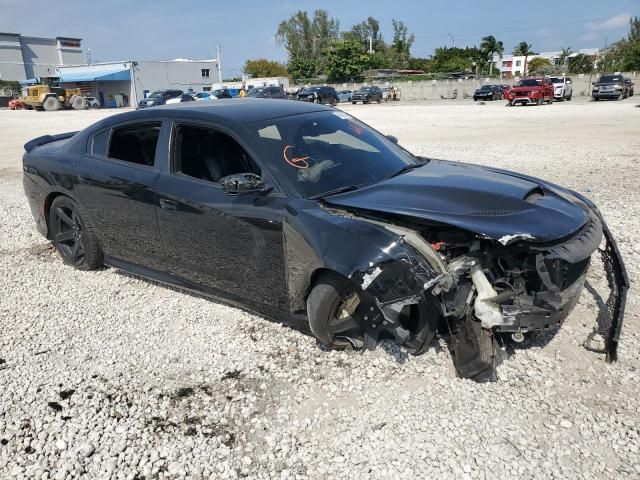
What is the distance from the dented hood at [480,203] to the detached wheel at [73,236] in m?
2.70

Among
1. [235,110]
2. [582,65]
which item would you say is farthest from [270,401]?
[582,65]

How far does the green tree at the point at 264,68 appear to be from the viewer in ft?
338

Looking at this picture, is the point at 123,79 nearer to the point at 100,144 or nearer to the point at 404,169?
the point at 100,144

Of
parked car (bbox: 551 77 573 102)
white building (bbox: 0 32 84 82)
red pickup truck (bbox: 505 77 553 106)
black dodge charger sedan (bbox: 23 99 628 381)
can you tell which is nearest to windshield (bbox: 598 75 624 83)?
parked car (bbox: 551 77 573 102)

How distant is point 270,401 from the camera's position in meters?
3.09

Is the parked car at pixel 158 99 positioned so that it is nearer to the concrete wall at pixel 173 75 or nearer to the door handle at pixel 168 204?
the concrete wall at pixel 173 75

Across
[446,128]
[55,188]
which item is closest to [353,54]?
[446,128]

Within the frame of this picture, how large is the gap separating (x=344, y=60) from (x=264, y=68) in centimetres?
3096

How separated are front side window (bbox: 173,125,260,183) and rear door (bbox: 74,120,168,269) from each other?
22cm

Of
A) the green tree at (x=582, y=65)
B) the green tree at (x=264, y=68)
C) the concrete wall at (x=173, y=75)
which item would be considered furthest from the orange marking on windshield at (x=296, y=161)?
the green tree at (x=264, y=68)

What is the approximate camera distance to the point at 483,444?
2.65 m

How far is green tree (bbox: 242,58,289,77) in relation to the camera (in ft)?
338

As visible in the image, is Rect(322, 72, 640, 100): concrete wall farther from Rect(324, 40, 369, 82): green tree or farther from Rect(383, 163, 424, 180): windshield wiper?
Rect(383, 163, 424, 180): windshield wiper

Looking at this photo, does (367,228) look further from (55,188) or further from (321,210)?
(55,188)
